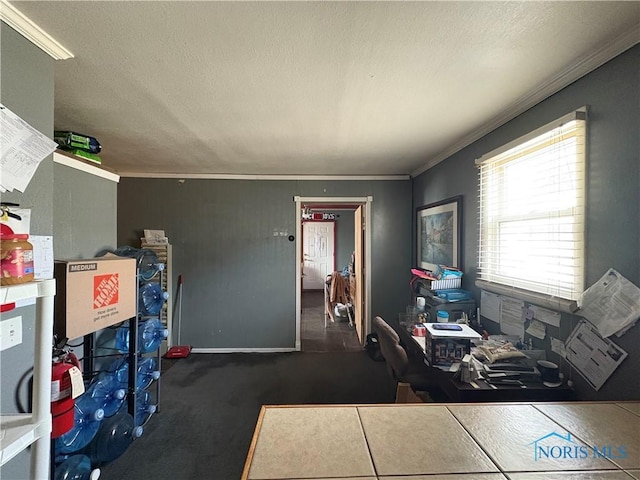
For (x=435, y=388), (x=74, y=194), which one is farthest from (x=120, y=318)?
(x=435, y=388)

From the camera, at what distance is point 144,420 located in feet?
7.30

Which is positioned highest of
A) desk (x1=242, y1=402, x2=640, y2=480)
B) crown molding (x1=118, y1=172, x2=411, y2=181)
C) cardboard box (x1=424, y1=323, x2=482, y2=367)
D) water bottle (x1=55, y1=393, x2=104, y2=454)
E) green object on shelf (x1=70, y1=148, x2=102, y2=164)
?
crown molding (x1=118, y1=172, x2=411, y2=181)

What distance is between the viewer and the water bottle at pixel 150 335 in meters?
2.23

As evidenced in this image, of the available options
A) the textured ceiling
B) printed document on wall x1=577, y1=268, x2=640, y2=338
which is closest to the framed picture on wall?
the textured ceiling

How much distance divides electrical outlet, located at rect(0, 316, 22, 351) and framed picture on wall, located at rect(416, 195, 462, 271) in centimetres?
277

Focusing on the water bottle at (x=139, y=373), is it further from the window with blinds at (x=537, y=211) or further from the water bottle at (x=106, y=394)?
the window with blinds at (x=537, y=211)

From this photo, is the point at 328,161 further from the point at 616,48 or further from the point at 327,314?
the point at 327,314

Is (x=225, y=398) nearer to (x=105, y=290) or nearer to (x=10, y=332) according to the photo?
(x=105, y=290)

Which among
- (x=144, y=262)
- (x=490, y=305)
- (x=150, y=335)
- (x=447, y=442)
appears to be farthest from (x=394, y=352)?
(x=144, y=262)

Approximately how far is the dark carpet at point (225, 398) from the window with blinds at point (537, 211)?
5.12 feet

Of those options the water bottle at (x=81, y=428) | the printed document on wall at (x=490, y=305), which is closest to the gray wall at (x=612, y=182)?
the printed document on wall at (x=490, y=305)

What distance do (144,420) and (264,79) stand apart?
255 centimetres

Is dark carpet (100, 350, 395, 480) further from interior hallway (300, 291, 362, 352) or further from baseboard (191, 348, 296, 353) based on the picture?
interior hallway (300, 291, 362, 352)

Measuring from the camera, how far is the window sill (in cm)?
142
